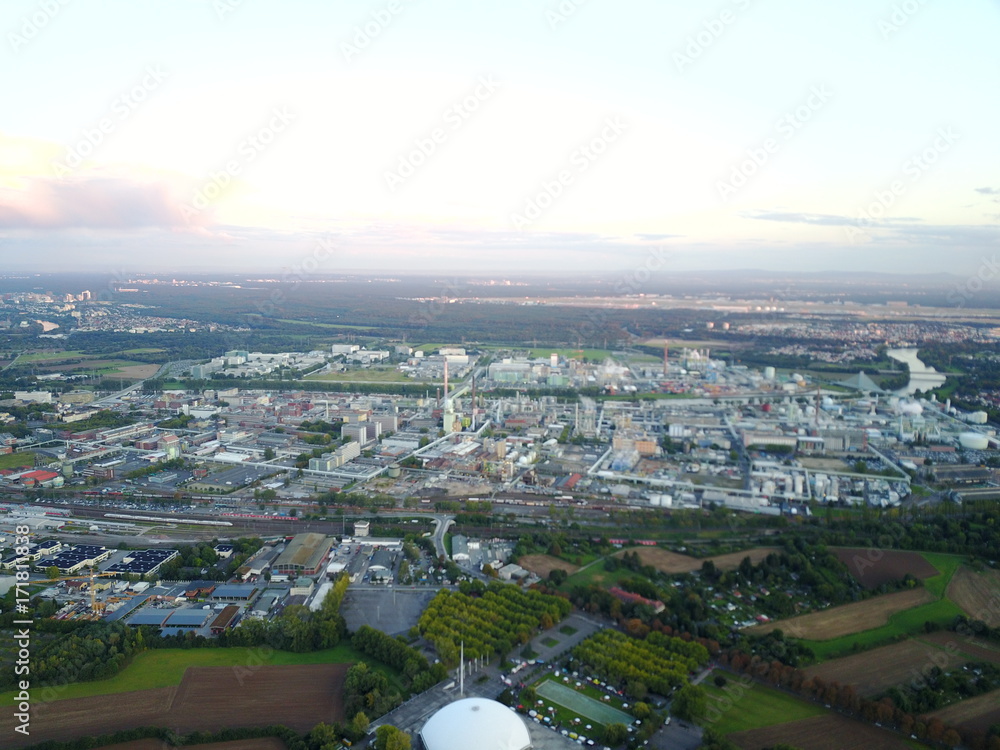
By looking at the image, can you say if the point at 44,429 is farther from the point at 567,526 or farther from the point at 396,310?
the point at 396,310

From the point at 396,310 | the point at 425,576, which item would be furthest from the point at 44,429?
the point at 396,310

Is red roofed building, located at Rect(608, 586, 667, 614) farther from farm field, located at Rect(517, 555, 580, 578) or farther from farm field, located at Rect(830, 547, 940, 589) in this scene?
farm field, located at Rect(830, 547, 940, 589)

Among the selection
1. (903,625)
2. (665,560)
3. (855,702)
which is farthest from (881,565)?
(855,702)

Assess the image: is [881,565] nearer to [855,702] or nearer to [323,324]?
[855,702]

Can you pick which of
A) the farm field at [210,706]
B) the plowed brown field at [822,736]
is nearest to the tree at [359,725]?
the farm field at [210,706]

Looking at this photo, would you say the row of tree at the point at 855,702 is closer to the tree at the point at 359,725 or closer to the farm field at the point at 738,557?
the farm field at the point at 738,557

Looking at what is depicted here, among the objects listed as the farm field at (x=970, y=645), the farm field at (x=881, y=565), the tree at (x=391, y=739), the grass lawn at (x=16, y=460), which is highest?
the grass lawn at (x=16, y=460)
